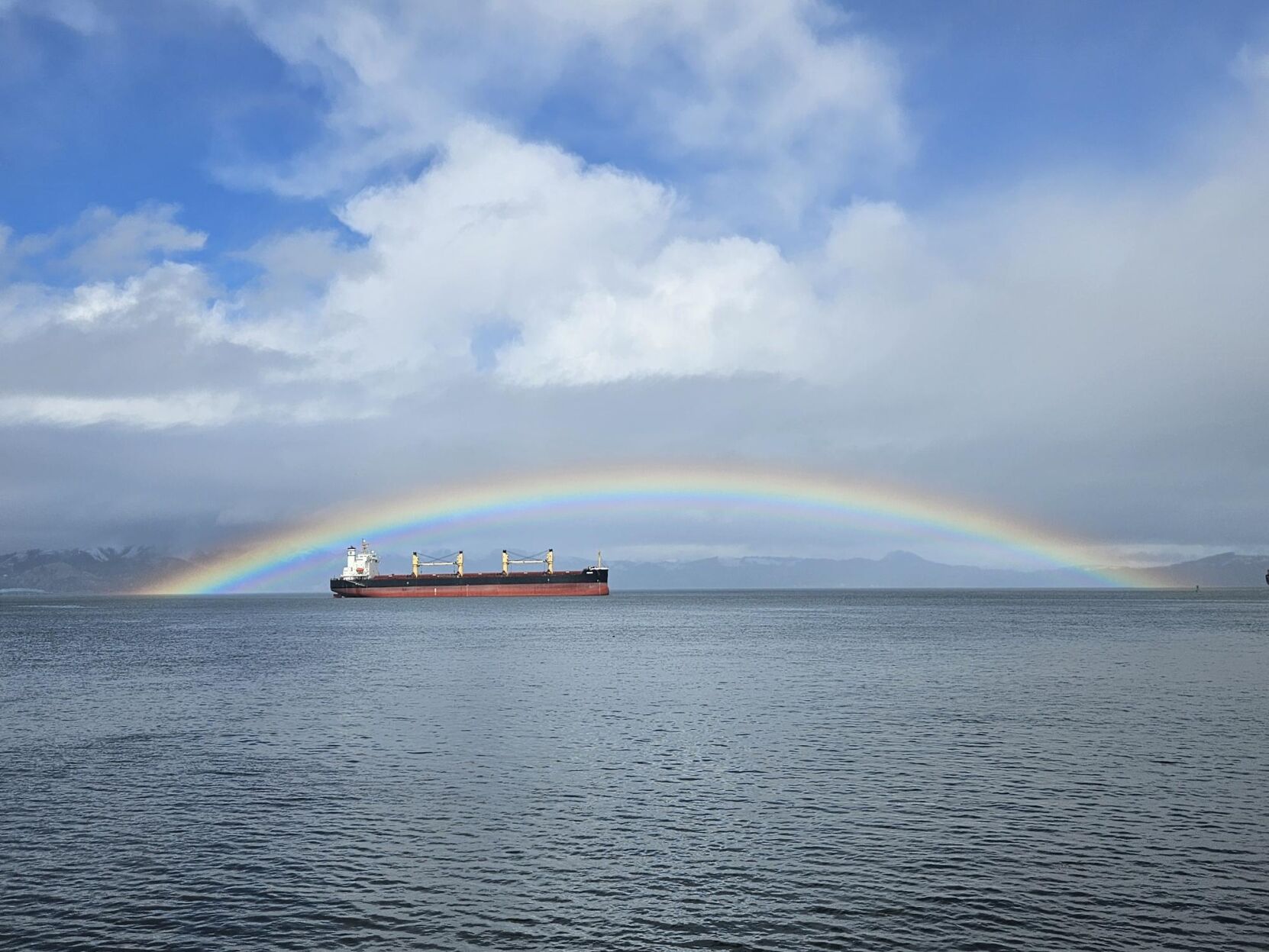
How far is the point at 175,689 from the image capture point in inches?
3098

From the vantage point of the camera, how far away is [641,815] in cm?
3791

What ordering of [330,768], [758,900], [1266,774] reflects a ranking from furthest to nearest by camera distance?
[330,768]
[1266,774]
[758,900]

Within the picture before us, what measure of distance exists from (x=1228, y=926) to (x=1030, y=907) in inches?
193

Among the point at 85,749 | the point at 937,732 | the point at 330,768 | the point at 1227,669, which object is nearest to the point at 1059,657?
the point at 1227,669

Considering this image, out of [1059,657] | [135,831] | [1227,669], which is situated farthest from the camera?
[1059,657]

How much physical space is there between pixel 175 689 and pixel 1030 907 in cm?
7037

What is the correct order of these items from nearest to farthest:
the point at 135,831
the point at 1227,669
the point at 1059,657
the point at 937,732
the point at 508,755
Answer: the point at 135,831 < the point at 508,755 < the point at 937,732 < the point at 1227,669 < the point at 1059,657

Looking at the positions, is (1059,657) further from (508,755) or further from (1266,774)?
(508,755)

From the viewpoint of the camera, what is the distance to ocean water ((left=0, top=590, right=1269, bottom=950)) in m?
27.0

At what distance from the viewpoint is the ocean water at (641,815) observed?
27016 mm

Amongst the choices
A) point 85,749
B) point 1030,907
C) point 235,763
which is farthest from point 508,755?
point 1030,907

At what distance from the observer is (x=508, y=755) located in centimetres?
4962

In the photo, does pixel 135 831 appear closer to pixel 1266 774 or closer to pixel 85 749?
pixel 85 749

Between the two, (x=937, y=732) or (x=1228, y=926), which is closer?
(x=1228, y=926)
